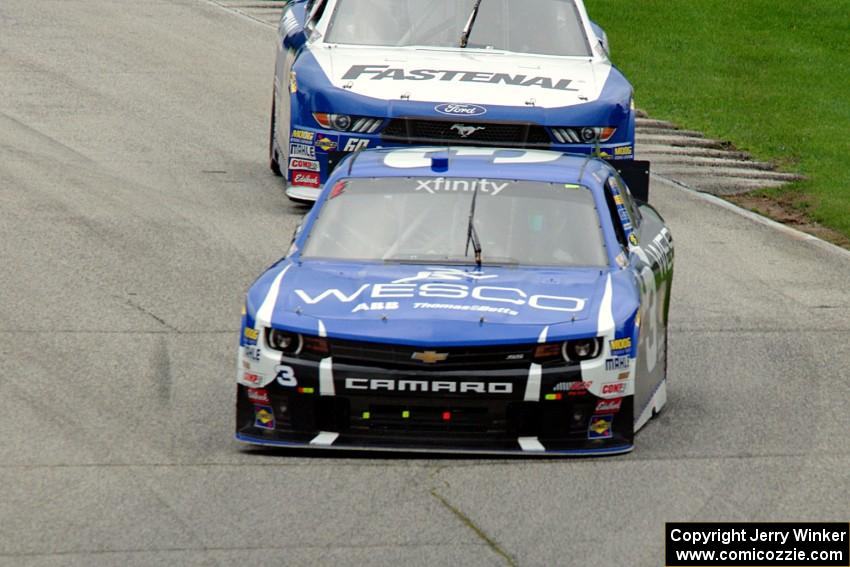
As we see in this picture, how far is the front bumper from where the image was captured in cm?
831

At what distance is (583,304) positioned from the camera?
28.4 feet

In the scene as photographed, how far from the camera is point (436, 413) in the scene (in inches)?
329

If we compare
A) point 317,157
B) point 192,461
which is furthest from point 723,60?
point 192,461

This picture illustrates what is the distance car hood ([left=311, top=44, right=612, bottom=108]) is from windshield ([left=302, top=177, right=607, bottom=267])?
390cm

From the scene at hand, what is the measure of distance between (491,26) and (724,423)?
6248 mm

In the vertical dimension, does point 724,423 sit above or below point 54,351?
→ above

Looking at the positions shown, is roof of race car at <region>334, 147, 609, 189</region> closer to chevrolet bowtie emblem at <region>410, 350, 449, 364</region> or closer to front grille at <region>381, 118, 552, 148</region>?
chevrolet bowtie emblem at <region>410, 350, 449, 364</region>

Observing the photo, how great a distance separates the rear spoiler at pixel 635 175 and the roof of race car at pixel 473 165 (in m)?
0.97

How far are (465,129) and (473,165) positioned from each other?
357cm

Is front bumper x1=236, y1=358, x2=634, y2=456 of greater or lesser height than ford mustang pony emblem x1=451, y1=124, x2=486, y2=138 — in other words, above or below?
above

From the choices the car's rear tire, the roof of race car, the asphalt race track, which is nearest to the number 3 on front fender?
the asphalt race track

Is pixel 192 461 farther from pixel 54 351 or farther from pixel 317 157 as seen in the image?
pixel 317 157

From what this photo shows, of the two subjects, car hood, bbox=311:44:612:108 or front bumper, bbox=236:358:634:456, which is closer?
front bumper, bbox=236:358:634:456

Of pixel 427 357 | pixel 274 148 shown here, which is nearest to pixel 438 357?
pixel 427 357
